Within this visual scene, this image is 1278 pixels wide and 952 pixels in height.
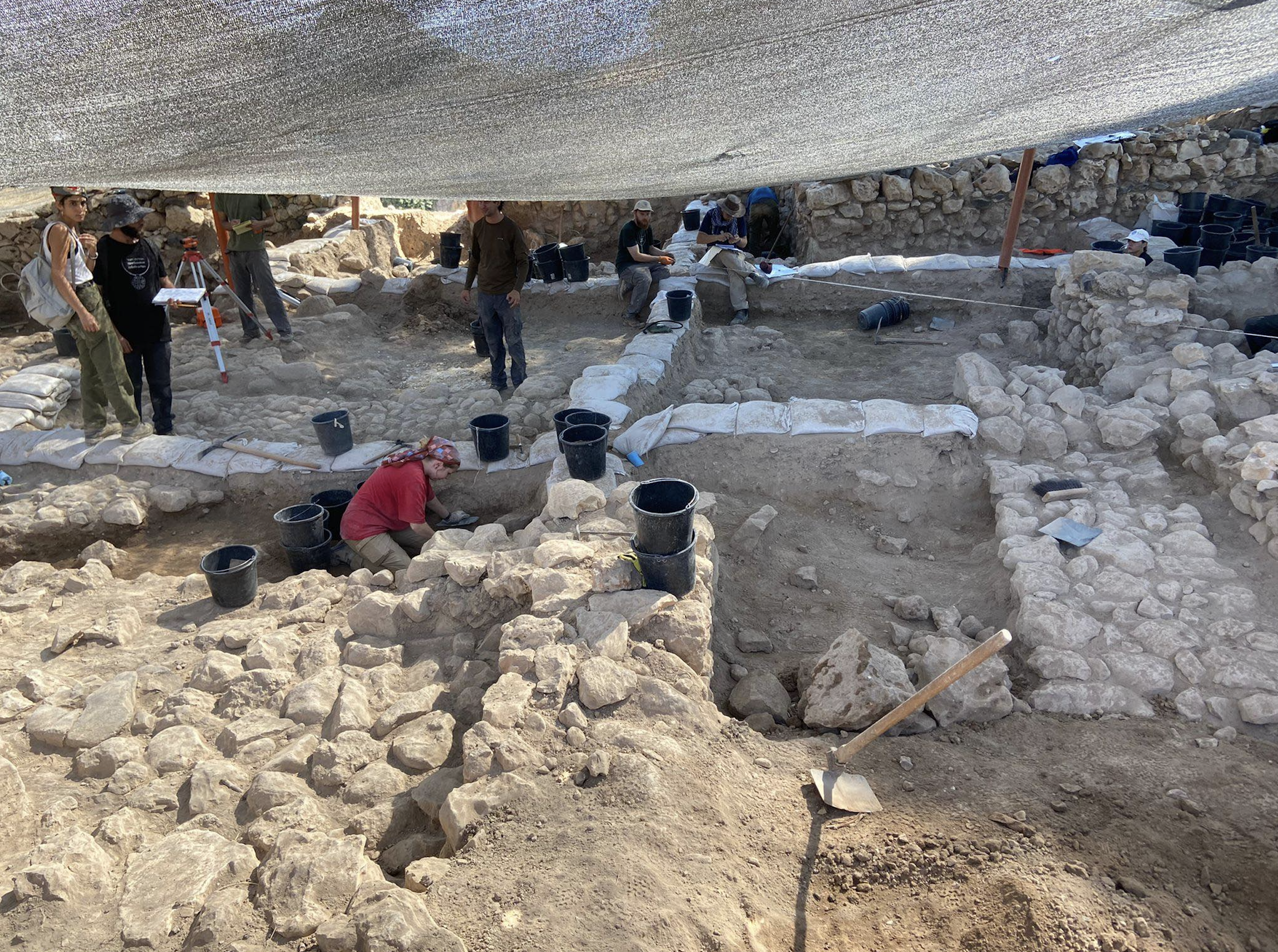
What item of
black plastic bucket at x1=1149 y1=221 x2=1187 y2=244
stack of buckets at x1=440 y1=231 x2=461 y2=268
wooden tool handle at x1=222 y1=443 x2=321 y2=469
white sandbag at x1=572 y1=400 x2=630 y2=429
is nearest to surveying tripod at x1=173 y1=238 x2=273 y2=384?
wooden tool handle at x1=222 y1=443 x2=321 y2=469

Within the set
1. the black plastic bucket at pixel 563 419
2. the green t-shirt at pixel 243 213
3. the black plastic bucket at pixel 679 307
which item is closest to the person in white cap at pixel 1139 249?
the black plastic bucket at pixel 679 307

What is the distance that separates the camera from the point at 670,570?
11.1 feet

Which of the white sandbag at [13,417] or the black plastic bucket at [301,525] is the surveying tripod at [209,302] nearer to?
the white sandbag at [13,417]

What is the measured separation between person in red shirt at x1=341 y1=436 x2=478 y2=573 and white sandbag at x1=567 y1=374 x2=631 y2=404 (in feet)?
3.93

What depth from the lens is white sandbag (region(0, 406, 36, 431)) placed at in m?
6.00

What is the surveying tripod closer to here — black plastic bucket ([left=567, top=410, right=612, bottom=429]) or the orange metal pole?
the orange metal pole

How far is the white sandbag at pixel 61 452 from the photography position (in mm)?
5707

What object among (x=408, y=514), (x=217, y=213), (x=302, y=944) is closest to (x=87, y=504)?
(x=408, y=514)

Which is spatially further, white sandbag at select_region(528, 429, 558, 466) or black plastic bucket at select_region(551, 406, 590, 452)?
white sandbag at select_region(528, 429, 558, 466)

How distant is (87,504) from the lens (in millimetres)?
5355

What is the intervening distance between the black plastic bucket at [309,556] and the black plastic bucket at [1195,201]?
446 inches

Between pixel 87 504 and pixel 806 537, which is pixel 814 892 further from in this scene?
pixel 87 504

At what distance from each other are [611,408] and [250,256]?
4.61m

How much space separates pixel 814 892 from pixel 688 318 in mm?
6152
